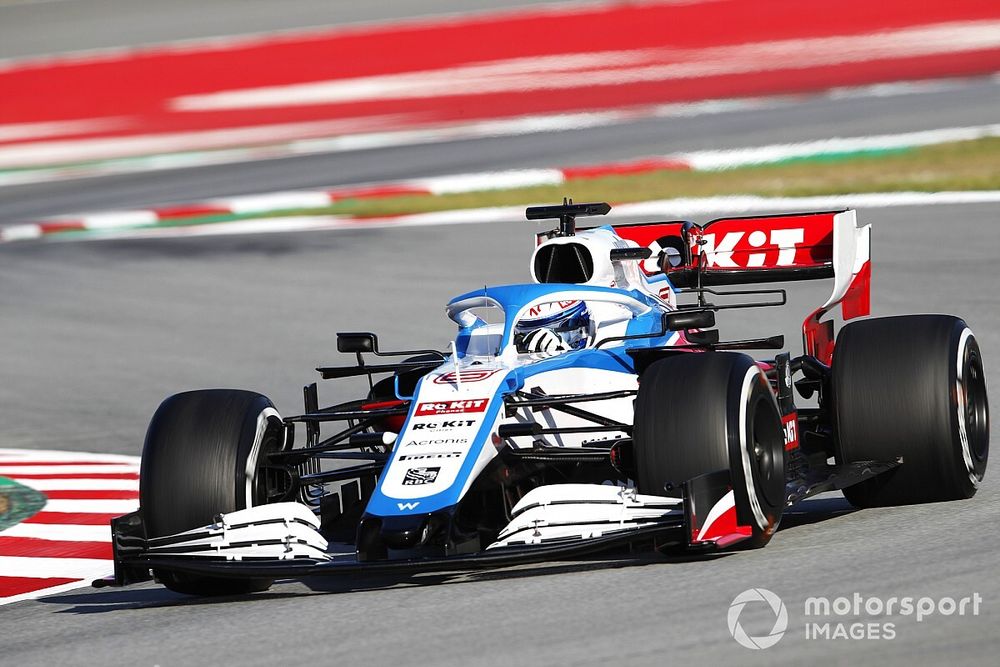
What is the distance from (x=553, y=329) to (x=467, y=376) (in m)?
0.79

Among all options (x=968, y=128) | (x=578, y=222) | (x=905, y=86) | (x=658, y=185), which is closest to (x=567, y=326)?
(x=578, y=222)

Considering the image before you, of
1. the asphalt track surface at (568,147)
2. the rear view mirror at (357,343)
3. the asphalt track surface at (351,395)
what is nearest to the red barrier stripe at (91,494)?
the asphalt track surface at (351,395)

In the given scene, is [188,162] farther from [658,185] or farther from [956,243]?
[956,243]

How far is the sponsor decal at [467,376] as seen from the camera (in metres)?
7.12

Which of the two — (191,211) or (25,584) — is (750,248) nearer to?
(25,584)

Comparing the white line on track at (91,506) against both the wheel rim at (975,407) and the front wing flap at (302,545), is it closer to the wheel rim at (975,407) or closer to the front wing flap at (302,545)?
the front wing flap at (302,545)

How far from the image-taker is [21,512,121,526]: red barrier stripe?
9250 mm

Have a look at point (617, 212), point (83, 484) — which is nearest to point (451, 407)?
point (83, 484)

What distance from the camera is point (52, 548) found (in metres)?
8.68

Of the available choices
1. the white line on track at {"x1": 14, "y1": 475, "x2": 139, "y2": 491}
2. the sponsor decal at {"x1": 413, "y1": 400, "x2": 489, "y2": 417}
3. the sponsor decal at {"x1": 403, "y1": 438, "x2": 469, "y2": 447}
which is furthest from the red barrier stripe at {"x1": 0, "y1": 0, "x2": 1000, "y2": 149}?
the sponsor decal at {"x1": 403, "y1": 438, "x2": 469, "y2": 447}

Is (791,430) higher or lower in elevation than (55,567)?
higher

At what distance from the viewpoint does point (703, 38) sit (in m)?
27.1

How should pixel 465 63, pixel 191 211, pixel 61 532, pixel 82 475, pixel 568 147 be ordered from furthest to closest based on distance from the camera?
pixel 465 63
pixel 568 147
pixel 191 211
pixel 82 475
pixel 61 532

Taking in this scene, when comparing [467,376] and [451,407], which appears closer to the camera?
[451,407]
